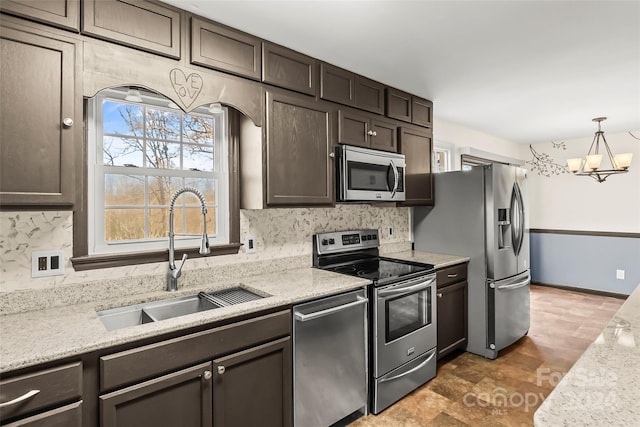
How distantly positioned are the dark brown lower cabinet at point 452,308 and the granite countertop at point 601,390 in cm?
167

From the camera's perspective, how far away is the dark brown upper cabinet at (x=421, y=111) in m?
3.14

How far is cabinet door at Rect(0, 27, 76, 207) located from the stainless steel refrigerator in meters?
2.87

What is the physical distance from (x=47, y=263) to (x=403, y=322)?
2.11 meters

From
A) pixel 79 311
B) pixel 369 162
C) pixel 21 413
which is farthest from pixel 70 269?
pixel 369 162

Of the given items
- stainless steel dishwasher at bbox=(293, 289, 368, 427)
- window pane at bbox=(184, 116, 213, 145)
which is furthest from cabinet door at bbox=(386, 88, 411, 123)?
stainless steel dishwasher at bbox=(293, 289, 368, 427)

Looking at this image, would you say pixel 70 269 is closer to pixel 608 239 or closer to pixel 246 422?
pixel 246 422

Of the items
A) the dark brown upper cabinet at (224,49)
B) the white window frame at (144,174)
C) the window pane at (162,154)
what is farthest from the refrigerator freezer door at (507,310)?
the window pane at (162,154)

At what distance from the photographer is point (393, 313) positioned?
2.35 metres

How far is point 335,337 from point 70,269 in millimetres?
1434

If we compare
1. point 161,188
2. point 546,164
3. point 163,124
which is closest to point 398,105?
point 163,124

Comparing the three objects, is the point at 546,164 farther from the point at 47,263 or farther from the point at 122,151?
the point at 47,263

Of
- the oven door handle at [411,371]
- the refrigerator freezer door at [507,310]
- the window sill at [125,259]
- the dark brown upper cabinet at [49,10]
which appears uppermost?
the dark brown upper cabinet at [49,10]

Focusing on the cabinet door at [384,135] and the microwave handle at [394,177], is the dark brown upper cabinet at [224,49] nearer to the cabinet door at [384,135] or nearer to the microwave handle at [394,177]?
the cabinet door at [384,135]

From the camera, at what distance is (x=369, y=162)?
8.68ft
